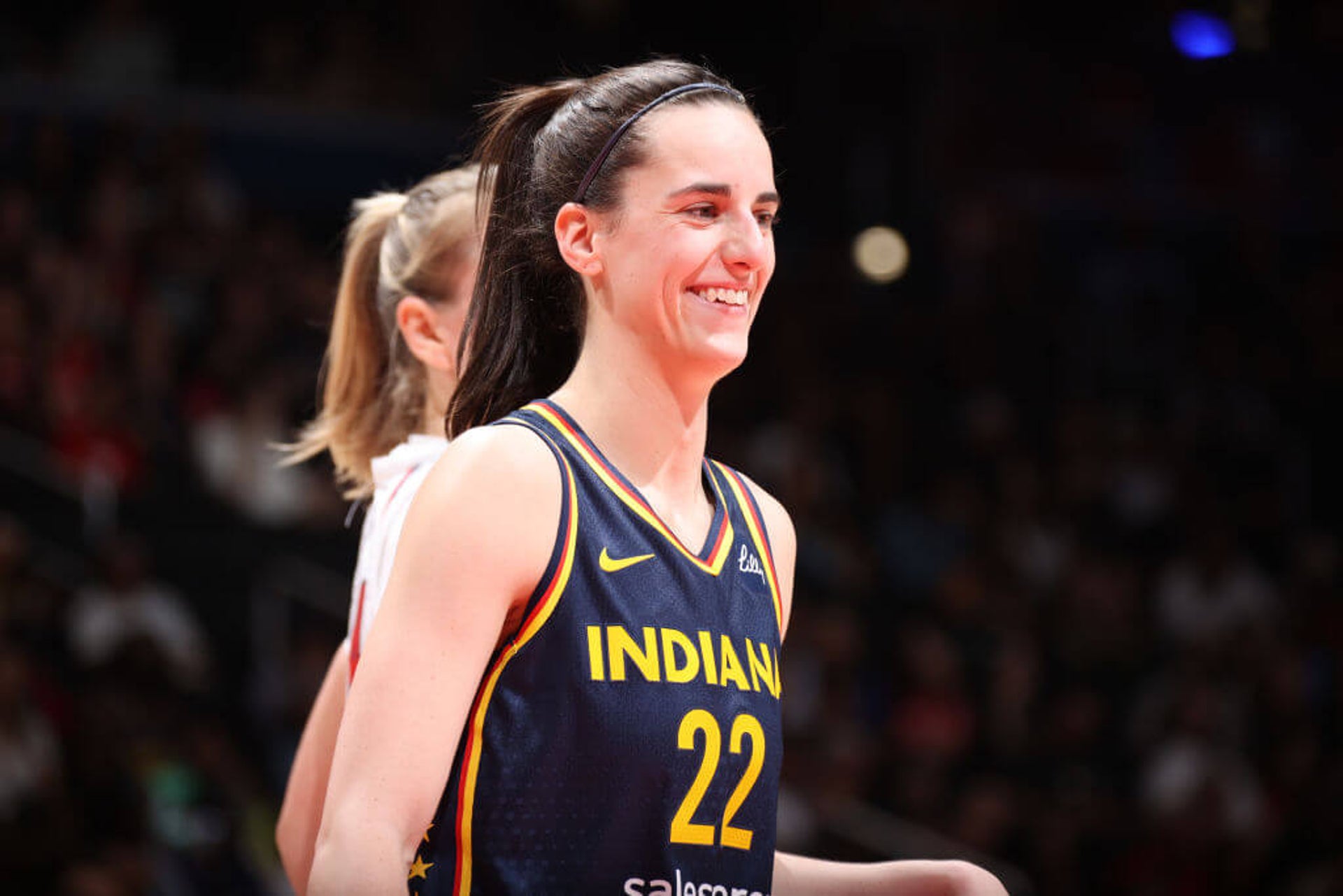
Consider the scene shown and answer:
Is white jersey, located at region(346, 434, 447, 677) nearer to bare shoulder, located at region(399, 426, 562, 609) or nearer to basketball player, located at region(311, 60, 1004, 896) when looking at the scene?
basketball player, located at region(311, 60, 1004, 896)

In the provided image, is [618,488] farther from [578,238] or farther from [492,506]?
[578,238]

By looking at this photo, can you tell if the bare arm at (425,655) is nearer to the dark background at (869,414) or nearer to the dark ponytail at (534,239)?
the dark ponytail at (534,239)

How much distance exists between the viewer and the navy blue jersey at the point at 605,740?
1846 millimetres

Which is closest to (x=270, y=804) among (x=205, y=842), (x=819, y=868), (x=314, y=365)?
(x=205, y=842)

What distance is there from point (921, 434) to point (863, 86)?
2.98m

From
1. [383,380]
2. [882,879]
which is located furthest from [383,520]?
[882,879]

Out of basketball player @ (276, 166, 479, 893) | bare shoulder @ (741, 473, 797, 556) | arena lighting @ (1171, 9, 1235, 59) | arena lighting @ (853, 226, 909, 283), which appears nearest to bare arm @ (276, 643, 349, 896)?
basketball player @ (276, 166, 479, 893)

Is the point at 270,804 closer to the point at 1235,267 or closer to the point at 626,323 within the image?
the point at 626,323

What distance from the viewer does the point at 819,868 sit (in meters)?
2.20

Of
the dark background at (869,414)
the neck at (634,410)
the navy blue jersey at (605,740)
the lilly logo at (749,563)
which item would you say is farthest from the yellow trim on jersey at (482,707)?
the dark background at (869,414)

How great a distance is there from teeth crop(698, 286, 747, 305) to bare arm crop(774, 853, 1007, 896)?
730 mm

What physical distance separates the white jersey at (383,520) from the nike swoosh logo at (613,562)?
0.45 m

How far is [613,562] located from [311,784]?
79cm

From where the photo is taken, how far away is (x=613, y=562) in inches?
75.9
